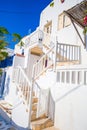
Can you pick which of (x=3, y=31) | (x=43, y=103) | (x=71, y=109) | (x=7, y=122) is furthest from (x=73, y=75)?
(x=3, y=31)

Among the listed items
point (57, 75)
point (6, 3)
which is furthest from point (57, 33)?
point (57, 75)

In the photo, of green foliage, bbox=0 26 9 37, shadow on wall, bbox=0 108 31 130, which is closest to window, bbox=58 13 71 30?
green foliage, bbox=0 26 9 37

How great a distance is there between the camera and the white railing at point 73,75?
4801 millimetres

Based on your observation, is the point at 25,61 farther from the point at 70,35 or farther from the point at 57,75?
the point at 57,75

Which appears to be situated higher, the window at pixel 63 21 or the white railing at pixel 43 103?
the window at pixel 63 21

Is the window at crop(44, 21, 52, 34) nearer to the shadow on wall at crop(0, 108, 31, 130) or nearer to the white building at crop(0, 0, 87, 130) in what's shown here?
the white building at crop(0, 0, 87, 130)

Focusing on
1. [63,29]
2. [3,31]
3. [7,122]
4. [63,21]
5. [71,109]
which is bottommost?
[7,122]

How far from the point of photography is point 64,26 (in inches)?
421

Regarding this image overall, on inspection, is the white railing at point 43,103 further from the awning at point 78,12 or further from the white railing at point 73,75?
the awning at point 78,12

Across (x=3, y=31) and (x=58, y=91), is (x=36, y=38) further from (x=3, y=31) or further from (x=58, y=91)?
(x=58, y=91)

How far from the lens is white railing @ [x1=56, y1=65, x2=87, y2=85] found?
4801mm

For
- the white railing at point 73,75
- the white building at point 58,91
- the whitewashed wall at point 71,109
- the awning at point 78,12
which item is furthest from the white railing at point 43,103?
the awning at point 78,12

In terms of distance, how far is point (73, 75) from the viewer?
5238 mm

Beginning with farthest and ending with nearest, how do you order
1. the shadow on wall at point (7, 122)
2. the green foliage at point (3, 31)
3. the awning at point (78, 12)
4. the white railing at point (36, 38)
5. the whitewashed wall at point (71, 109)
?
the white railing at point (36, 38) → the green foliage at point (3, 31) → the shadow on wall at point (7, 122) → the awning at point (78, 12) → the whitewashed wall at point (71, 109)
